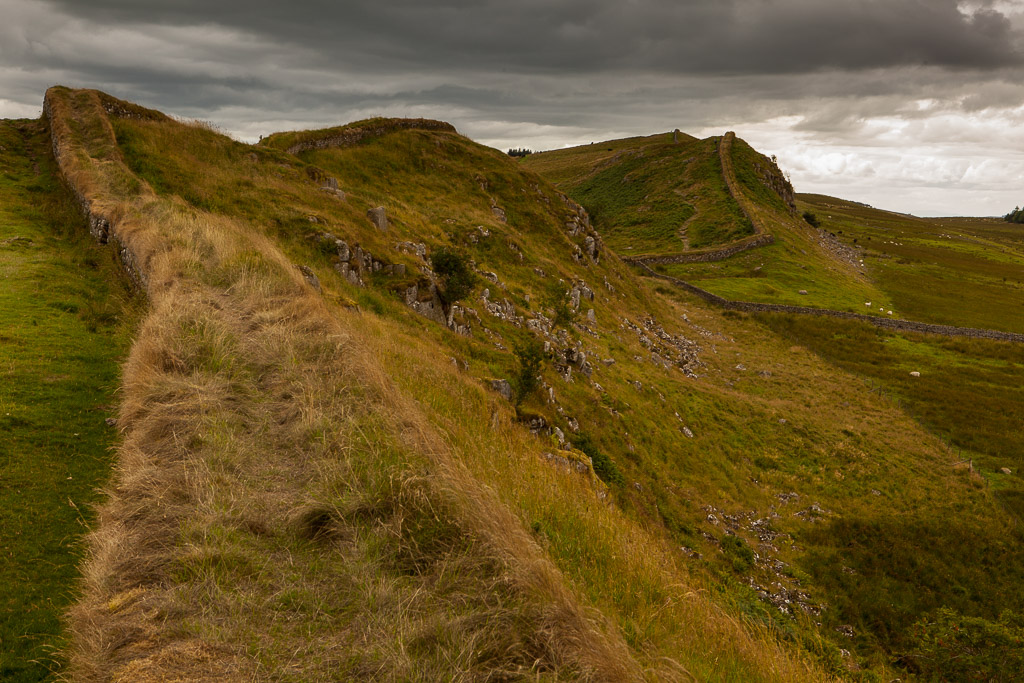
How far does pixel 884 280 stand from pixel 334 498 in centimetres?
10749

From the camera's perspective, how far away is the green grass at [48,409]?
22.1 feet

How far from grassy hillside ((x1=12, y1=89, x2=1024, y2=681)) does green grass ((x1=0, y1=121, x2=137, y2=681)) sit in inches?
55.4

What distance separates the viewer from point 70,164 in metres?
25.6

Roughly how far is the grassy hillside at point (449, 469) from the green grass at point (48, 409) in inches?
55.4

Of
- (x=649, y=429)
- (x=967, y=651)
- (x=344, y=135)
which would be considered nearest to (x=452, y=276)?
(x=649, y=429)

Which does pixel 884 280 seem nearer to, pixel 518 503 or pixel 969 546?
pixel 969 546

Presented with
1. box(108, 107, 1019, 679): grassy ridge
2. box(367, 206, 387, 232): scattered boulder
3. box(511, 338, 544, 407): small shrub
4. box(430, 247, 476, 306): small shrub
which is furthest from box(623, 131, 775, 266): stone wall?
box(511, 338, 544, 407): small shrub

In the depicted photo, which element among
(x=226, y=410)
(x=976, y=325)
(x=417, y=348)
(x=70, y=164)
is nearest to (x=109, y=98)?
(x=70, y=164)

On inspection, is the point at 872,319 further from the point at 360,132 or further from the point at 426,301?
the point at 360,132

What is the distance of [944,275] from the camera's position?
95.7 m

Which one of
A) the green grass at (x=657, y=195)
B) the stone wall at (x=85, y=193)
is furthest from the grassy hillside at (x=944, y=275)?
the stone wall at (x=85, y=193)

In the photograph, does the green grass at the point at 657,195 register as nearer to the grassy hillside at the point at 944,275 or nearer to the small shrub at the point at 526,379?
the grassy hillside at the point at 944,275

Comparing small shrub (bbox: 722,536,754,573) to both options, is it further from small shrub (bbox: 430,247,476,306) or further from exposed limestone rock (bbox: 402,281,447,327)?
small shrub (bbox: 430,247,476,306)

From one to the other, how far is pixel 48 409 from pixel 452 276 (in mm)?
16948
